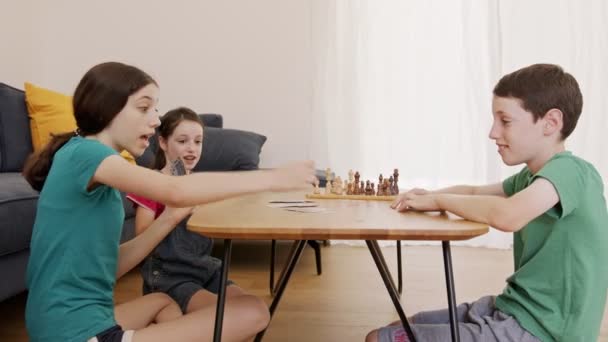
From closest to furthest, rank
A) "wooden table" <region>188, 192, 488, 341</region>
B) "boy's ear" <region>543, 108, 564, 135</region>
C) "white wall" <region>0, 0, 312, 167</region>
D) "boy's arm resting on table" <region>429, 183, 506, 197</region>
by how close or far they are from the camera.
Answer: "wooden table" <region>188, 192, 488, 341</region> < "boy's ear" <region>543, 108, 564, 135</region> < "boy's arm resting on table" <region>429, 183, 506, 197</region> < "white wall" <region>0, 0, 312, 167</region>

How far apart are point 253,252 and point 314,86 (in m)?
1.18

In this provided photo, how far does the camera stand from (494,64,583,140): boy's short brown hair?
48.9 inches

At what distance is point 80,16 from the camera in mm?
3787

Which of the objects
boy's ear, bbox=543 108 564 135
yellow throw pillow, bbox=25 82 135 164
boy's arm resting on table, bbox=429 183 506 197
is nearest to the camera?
boy's ear, bbox=543 108 564 135

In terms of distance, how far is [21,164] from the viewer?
2.81 metres

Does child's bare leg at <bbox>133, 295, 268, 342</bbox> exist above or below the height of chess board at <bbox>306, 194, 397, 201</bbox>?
below

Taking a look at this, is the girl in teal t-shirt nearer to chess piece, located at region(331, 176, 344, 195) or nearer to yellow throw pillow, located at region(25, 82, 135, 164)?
chess piece, located at region(331, 176, 344, 195)

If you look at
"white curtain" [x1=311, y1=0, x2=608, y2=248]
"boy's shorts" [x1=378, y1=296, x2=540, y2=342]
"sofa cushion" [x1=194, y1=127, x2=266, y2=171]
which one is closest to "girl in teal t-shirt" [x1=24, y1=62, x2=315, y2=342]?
"boy's shorts" [x1=378, y1=296, x2=540, y2=342]

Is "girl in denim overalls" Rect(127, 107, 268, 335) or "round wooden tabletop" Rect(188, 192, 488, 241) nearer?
"round wooden tabletop" Rect(188, 192, 488, 241)

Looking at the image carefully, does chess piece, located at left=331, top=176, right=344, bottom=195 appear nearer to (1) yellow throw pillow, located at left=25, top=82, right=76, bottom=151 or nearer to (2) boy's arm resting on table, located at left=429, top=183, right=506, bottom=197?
(2) boy's arm resting on table, located at left=429, top=183, right=506, bottom=197

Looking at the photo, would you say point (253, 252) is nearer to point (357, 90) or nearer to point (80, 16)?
point (357, 90)

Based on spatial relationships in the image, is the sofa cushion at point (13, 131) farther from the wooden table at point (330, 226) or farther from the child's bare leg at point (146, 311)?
the wooden table at point (330, 226)

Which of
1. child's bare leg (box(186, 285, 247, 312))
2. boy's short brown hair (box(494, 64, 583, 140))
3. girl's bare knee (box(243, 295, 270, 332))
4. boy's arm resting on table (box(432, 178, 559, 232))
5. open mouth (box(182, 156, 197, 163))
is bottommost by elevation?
child's bare leg (box(186, 285, 247, 312))

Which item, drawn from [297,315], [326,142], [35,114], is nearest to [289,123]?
[326,142]
